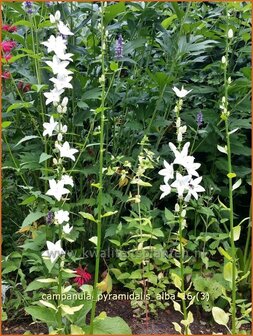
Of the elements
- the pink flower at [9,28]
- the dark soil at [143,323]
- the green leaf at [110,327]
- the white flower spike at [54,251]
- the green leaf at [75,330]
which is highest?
the pink flower at [9,28]

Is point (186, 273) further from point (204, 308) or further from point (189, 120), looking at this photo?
point (189, 120)

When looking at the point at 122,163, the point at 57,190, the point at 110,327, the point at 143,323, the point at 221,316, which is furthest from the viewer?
the point at 122,163

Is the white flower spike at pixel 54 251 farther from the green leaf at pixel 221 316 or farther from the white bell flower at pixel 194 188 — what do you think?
the green leaf at pixel 221 316

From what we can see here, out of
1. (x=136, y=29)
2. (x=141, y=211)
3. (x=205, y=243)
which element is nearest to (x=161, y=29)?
(x=136, y=29)

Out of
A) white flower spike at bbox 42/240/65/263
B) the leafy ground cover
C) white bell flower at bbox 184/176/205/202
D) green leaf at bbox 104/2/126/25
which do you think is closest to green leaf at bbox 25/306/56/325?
the leafy ground cover

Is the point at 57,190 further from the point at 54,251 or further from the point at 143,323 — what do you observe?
the point at 143,323

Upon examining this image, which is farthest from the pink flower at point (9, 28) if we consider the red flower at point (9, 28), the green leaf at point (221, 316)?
the green leaf at point (221, 316)

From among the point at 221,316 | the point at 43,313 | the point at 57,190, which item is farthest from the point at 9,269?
the point at 221,316

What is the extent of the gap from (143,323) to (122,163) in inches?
25.1

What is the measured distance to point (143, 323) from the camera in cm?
191

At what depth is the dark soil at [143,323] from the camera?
1863 millimetres

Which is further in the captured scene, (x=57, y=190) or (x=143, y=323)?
(x=143, y=323)

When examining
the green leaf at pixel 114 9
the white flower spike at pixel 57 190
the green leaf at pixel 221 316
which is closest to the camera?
the white flower spike at pixel 57 190

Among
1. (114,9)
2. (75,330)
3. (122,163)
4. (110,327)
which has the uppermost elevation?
(114,9)
